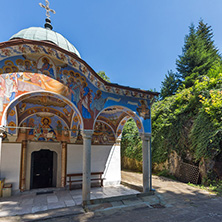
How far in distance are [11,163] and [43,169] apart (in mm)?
1472

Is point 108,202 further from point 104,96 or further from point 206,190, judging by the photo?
Answer: point 206,190

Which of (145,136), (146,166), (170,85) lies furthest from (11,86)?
(170,85)

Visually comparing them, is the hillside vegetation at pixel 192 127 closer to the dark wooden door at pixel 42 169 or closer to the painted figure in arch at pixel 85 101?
the painted figure in arch at pixel 85 101

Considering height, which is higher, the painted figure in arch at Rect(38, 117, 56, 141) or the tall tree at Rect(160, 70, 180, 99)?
the tall tree at Rect(160, 70, 180, 99)

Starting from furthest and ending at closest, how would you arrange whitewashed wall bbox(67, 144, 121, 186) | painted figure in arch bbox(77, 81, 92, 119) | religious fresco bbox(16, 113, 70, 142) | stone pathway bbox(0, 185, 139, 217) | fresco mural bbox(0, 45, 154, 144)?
whitewashed wall bbox(67, 144, 121, 186) < religious fresco bbox(16, 113, 70, 142) < painted figure in arch bbox(77, 81, 92, 119) < stone pathway bbox(0, 185, 139, 217) < fresco mural bbox(0, 45, 154, 144)

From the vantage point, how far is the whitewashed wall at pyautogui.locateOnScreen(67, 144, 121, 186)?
826 cm

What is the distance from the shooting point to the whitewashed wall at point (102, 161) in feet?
27.1

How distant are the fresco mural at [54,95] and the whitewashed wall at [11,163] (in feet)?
1.75

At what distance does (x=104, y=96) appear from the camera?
6398 millimetres

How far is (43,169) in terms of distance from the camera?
7984mm

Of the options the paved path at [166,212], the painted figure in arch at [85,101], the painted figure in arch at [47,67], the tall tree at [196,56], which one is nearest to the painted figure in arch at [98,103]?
the painted figure in arch at [85,101]

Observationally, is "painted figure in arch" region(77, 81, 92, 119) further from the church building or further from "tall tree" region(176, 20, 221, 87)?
"tall tree" region(176, 20, 221, 87)

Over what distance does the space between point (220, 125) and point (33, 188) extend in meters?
9.20

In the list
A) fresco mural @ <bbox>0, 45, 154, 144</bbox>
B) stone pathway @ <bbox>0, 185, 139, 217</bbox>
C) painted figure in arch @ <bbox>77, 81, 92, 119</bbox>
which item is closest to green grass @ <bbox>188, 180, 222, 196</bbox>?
fresco mural @ <bbox>0, 45, 154, 144</bbox>
